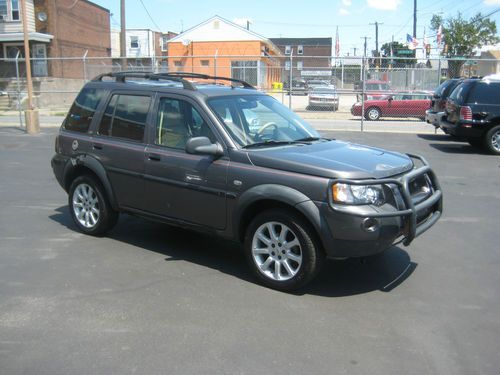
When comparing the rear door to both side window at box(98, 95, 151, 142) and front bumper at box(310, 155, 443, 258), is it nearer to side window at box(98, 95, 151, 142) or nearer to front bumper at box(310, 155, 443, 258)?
side window at box(98, 95, 151, 142)

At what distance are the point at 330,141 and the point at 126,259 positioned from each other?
8.19ft

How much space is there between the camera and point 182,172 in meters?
5.18

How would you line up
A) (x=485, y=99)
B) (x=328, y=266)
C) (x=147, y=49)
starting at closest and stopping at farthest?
1. (x=328, y=266)
2. (x=485, y=99)
3. (x=147, y=49)

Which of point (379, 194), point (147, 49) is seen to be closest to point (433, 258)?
point (379, 194)

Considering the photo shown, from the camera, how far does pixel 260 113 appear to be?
563 centimetres

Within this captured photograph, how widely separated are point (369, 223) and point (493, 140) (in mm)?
10100

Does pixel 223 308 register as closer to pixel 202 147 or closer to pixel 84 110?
pixel 202 147

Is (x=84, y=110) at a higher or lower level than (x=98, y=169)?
higher

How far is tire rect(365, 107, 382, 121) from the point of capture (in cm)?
2368

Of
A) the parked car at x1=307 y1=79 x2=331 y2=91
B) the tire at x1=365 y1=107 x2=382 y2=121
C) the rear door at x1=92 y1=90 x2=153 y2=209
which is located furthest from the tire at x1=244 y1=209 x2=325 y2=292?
the parked car at x1=307 y1=79 x2=331 y2=91

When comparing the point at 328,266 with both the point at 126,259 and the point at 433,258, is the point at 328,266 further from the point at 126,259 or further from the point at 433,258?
the point at 126,259

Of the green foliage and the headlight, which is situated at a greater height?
the green foliage

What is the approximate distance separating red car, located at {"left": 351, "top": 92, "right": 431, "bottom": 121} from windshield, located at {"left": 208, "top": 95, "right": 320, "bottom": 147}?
18.3 m

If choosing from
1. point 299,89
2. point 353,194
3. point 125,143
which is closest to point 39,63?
point 299,89
